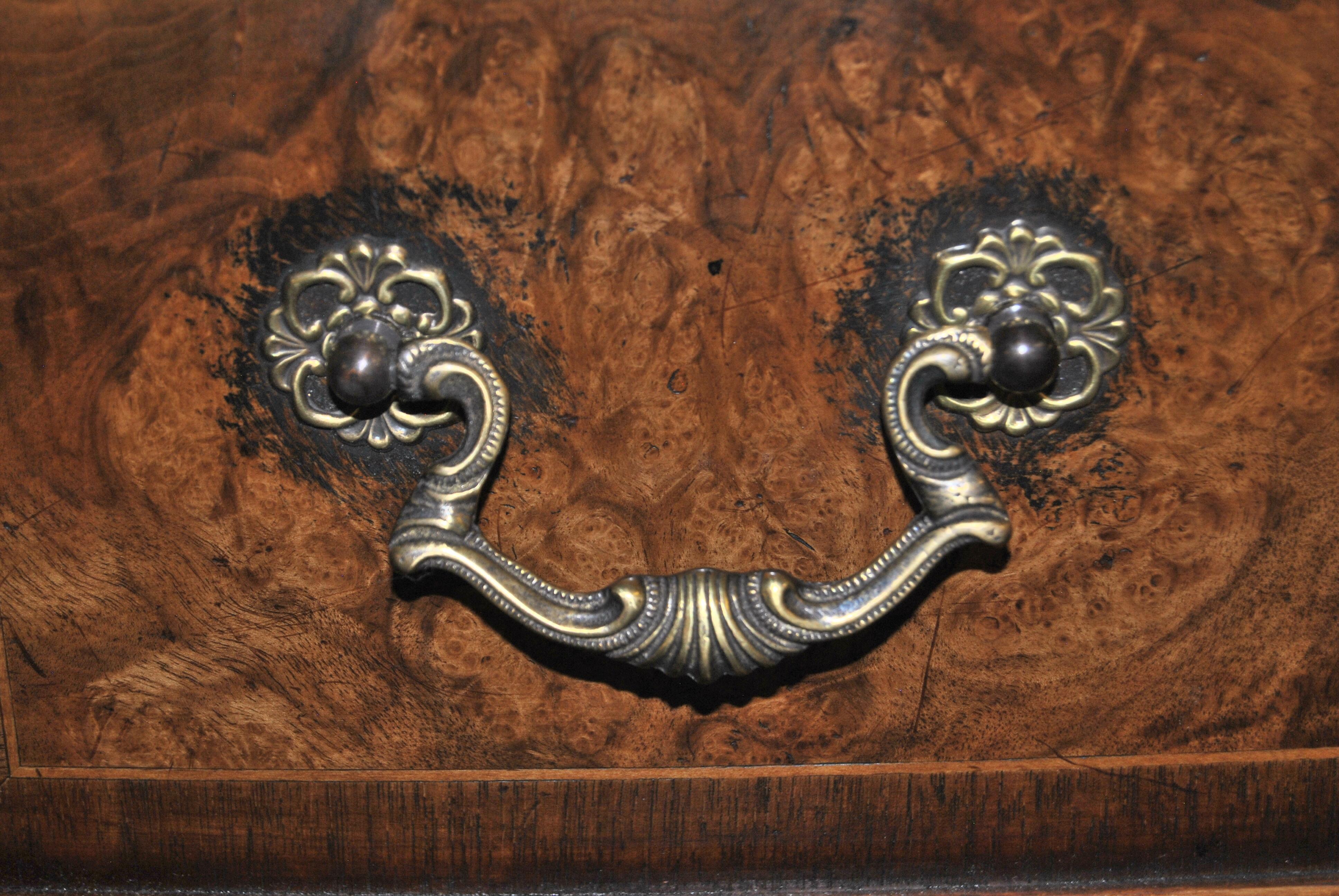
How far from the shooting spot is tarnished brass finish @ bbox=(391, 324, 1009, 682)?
13.2 inches

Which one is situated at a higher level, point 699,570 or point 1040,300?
point 1040,300

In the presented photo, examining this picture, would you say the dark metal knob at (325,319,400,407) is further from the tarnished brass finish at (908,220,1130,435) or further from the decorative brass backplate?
the tarnished brass finish at (908,220,1130,435)

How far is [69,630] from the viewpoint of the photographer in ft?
1.31

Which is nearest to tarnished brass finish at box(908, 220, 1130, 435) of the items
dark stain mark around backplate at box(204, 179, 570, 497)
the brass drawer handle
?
the brass drawer handle

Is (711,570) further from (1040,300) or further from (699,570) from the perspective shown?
(1040,300)

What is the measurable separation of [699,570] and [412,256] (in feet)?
0.51

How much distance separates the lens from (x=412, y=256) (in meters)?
0.34

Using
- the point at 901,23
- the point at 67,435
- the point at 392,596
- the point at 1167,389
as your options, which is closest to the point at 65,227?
the point at 67,435

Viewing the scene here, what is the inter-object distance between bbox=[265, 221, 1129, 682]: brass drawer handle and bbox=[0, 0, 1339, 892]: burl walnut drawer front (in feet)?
0.03

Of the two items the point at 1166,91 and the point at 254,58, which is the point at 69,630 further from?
the point at 1166,91

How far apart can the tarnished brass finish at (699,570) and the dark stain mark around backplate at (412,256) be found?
23mm

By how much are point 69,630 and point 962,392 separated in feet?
1.25

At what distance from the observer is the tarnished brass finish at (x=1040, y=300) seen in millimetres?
342

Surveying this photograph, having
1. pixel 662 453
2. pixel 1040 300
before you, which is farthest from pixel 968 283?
pixel 662 453
